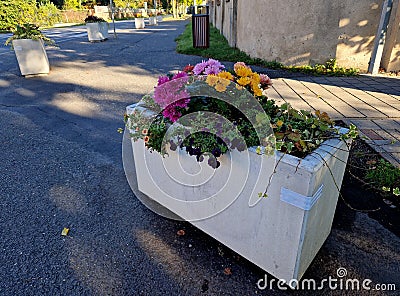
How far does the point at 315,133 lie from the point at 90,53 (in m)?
11.1

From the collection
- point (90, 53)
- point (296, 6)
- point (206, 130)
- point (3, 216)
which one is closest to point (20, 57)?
point (90, 53)

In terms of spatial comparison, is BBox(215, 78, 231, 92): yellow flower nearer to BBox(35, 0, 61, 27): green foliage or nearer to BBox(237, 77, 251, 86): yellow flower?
BBox(237, 77, 251, 86): yellow flower

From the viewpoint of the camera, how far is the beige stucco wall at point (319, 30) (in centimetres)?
603

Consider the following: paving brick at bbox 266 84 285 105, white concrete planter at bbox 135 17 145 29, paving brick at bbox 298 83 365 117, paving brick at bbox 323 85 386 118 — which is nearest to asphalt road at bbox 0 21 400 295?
paving brick at bbox 298 83 365 117

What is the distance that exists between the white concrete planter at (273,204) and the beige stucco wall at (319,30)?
18.5ft

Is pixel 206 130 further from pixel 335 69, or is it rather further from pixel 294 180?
pixel 335 69

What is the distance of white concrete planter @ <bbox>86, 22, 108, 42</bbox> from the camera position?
1355 centimetres

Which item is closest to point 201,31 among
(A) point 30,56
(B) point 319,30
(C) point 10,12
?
(B) point 319,30

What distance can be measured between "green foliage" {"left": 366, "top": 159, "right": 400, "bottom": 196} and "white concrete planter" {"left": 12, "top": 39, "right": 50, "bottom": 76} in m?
7.70

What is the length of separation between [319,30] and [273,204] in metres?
6.09

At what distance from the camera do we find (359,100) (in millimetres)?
4652

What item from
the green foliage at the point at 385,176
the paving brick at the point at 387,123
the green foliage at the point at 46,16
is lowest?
the green foliage at the point at 385,176

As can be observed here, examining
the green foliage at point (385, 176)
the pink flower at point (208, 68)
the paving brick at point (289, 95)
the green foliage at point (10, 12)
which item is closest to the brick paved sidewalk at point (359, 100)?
the paving brick at point (289, 95)

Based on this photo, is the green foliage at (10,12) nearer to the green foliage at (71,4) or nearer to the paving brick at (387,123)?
the green foliage at (71,4)
